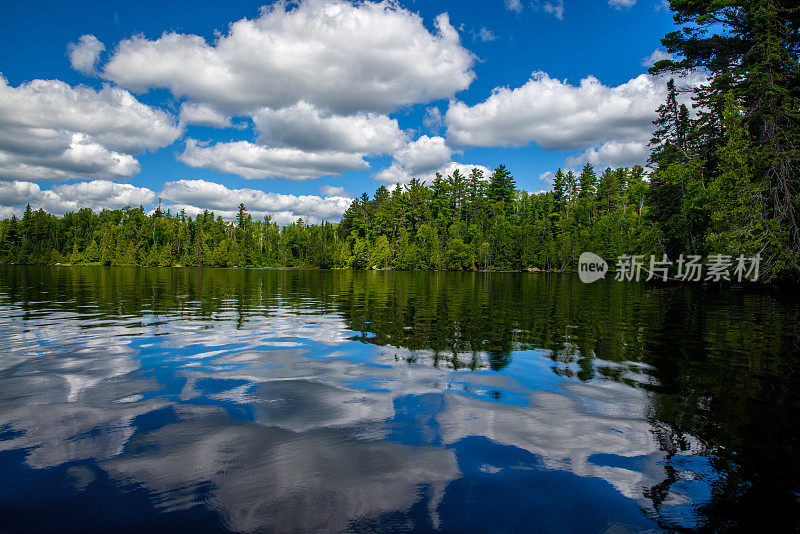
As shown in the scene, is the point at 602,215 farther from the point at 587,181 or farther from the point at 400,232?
the point at 400,232

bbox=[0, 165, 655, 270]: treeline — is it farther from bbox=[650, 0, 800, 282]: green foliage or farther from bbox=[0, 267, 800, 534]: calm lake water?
bbox=[0, 267, 800, 534]: calm lake water

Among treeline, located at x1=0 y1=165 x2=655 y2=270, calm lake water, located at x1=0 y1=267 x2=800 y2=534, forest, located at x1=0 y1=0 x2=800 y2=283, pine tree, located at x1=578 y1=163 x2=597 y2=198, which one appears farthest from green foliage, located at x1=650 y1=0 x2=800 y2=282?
pine tree, located at x1=578 y1=163 x2=597 y2=198

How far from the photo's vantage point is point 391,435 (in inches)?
207

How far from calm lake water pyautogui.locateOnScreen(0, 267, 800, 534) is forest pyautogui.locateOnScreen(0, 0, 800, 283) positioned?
82.5 ft

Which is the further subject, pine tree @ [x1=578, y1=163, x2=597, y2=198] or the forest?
pine tree @ [x1=578, y1=163, x2=597, y2=198]

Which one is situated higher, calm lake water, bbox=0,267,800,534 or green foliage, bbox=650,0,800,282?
green foliage, bbox=650,0,800,282

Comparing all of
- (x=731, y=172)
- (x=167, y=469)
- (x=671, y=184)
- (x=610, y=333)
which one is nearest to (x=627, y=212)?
(x=671, y=184)

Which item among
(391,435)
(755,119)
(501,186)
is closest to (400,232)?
Answer: (501,186)

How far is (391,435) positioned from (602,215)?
388ft

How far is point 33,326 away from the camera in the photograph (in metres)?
12.9

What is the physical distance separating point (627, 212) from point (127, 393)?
339 ft

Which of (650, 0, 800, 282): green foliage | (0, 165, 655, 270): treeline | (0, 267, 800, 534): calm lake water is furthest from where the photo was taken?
(0, 165, 655, 270): treeline

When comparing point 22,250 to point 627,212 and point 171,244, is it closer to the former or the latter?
point 171,244

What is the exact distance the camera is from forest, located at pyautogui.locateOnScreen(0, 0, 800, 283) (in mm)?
29312
